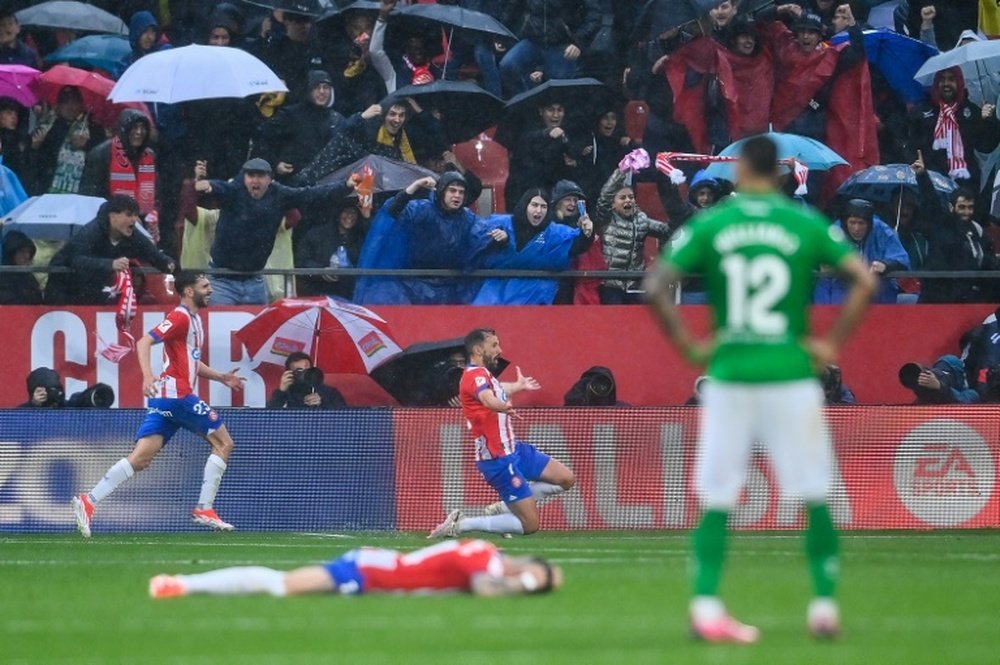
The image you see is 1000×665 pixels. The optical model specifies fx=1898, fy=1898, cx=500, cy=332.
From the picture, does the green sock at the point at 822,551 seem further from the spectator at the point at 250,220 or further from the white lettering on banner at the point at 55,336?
the white lettering on banner at the point at 55,336

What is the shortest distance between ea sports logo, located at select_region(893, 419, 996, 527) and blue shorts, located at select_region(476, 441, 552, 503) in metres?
3.72

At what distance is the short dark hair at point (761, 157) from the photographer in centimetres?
871

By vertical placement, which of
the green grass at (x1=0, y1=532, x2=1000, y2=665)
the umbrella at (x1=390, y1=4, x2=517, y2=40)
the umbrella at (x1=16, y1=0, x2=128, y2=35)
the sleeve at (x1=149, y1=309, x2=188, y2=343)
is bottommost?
the green grass at (x1=0, y1=532, x2=1000, y2=665)

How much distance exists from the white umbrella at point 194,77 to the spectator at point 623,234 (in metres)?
3.46

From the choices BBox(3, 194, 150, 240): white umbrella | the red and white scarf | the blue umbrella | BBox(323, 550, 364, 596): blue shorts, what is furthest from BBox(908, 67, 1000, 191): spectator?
BBox(323, 550, 364, 596): blue shorts

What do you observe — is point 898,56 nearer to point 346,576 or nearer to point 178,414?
point 178,414

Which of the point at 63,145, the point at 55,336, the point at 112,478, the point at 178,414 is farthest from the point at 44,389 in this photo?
the point at 63,145

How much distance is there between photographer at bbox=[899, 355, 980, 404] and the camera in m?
18.6

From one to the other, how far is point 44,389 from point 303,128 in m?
3.76

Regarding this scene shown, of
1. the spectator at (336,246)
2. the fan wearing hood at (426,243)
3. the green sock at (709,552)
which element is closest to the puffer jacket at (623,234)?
the fan wearing hood at (426,243)

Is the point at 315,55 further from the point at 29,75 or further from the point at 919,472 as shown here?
the point at 919,472

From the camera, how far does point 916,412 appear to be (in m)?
18.2

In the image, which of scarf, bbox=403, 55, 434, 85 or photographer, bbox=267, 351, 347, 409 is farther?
scarf, bbox=403, 55, 434, 85

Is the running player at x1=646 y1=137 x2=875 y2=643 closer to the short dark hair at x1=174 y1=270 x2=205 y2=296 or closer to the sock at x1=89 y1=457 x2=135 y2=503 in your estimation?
the short dark hair at x1=174 y1=270 x2=205 y2=296
